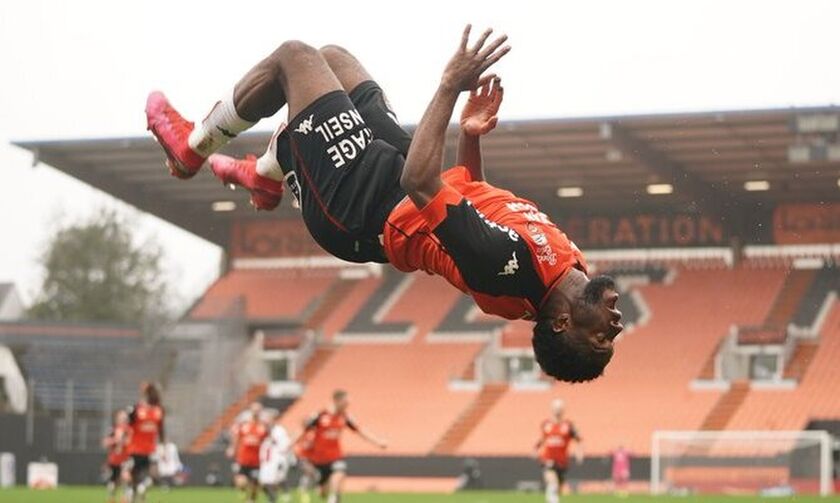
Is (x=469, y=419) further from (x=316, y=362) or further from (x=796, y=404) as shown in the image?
(x=796, y=404)

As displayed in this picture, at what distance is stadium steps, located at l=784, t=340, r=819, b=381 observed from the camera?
93.2ft

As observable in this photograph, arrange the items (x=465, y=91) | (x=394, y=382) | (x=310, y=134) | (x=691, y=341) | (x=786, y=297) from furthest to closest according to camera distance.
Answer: (x=394, y=382), (x=691, y=341), (x=786, y=297), (x=310, y=134), (x=465, y=91)

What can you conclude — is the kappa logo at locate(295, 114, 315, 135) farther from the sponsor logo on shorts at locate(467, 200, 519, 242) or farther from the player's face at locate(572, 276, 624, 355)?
the player's face at locate(572, 276, 624, 355)

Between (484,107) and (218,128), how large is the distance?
1.12 m

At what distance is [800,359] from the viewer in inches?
1248

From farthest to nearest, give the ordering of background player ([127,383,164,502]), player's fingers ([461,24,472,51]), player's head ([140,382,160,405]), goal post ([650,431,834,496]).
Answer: goal post ([650,431,834,496]), background player ([127,383,164,502]), player's head ([140,382,160,405]), player's fingers ([461,24,472,51])

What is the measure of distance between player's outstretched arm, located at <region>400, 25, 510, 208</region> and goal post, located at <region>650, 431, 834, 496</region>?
81.5ft

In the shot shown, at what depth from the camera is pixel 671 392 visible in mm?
34219

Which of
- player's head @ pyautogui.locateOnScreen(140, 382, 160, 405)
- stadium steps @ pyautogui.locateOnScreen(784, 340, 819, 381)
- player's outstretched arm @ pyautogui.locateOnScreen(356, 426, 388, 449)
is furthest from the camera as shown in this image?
stadium steps @ pyautogui.locateOnScreen(784, 340, 819, 381)

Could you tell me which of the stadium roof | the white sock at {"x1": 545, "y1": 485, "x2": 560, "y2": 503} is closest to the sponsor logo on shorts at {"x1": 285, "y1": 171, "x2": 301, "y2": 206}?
the stadium roof

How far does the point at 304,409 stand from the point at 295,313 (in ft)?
10.9

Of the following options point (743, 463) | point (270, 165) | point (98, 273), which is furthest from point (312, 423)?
point (98, 273)

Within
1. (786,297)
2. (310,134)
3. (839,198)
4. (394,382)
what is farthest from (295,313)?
(310,134)

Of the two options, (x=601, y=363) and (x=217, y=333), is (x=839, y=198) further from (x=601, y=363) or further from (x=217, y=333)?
(x=217, y=333)
